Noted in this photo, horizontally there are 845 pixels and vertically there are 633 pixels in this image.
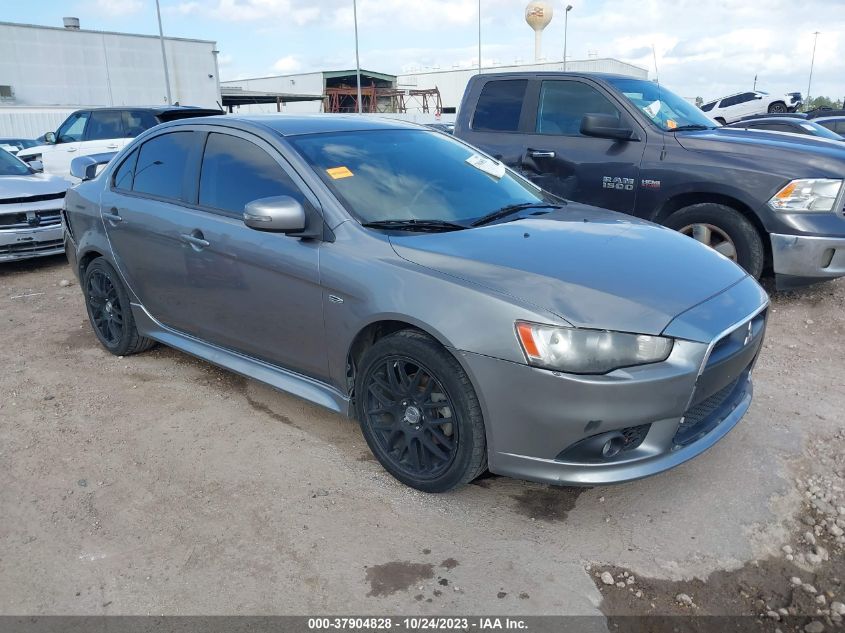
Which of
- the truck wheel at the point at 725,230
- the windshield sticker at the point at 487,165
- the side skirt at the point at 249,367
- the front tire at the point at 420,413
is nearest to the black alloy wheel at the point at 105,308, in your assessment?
the side skirt at the point at 249,367

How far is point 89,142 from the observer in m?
11.1

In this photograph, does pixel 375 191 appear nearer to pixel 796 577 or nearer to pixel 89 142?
pixel 796 577

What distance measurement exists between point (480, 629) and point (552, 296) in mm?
1207

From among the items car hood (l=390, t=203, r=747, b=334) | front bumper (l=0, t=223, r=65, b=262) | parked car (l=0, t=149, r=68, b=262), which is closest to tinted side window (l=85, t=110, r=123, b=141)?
parked car (l=0, t=149, r=68, b=262)

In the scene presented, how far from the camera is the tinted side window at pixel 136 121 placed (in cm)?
1063

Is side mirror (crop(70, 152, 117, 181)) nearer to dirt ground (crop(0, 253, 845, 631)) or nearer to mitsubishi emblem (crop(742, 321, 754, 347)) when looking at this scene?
dirt ground (crop(0, 253, 845, 631))

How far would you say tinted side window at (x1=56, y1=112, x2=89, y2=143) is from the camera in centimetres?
1133

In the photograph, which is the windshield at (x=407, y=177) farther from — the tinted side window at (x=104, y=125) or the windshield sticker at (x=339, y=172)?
the tinted side window at (x=104, y=125)

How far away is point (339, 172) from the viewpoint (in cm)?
332

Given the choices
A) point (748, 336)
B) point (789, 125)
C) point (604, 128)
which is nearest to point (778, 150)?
point (604, 128)

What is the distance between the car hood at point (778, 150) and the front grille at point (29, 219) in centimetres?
674

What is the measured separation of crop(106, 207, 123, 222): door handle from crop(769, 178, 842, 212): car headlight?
15.5 ft

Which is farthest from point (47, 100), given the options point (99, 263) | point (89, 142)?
point (99, 263)

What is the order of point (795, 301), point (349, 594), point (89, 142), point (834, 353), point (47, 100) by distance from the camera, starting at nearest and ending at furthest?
1. point (349, 594)
2. point (834, 353)
3. point (795, 301)
4. point (89, 142)
5. point (47, 100)
